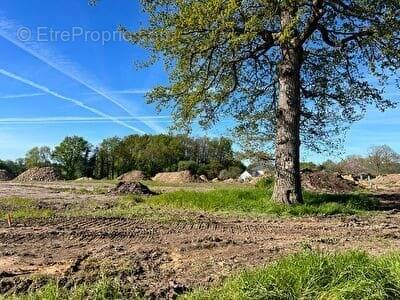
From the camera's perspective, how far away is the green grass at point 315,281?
5.01 meters

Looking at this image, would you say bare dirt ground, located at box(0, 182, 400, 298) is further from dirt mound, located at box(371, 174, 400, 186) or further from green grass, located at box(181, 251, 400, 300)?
dirt mound, located at box(371, 174, 400, 186)

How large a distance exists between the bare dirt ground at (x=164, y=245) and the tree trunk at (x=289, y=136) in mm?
2368

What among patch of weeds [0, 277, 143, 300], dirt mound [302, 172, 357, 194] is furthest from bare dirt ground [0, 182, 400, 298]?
dirt mound [302, 172, 357, 194]

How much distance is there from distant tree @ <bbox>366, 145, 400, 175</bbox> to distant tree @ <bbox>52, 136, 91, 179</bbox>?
5122 centimetres

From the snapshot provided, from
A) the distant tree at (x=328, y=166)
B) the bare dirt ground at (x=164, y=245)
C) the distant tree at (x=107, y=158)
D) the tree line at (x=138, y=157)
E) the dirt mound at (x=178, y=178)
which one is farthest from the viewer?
the distant tree at (x=107, y=158)

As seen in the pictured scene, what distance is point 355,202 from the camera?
16.3 m

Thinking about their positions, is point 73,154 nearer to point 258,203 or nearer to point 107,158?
point 107,158

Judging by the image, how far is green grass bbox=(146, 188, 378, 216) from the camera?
14.3m

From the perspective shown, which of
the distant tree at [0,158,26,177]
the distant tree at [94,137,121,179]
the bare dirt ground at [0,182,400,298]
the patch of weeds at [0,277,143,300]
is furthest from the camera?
the distant tree at [0,158,26,177]

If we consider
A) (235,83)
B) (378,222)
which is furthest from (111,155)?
(378,222)

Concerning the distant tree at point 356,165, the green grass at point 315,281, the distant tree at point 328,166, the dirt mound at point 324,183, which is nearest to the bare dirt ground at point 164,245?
the green grass at point 315,281

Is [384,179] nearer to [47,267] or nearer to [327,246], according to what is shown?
[327,246]

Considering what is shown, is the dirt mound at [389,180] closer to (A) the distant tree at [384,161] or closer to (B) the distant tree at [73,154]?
(A) the distant tree at [384,161]

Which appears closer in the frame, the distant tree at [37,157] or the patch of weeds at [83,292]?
the patch of weeds at [83,292]
